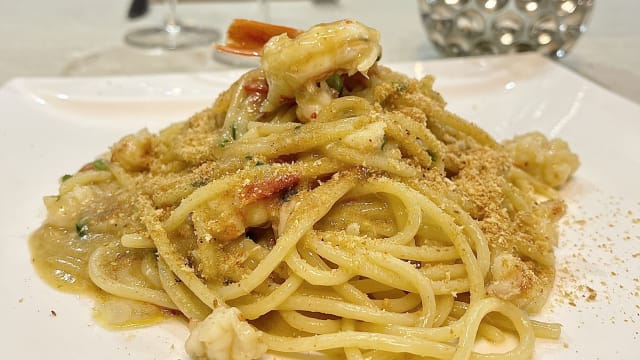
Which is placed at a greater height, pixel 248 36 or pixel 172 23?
pixel 248 36

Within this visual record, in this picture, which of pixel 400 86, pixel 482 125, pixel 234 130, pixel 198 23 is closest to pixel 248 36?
pixel 234 130

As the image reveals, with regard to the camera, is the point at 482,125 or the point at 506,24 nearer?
the point at 482,125

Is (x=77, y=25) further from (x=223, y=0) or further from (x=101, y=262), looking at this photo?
(x=101, y=262)

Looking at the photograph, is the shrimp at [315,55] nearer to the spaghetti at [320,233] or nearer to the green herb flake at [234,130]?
the spaghetti at [320,233]

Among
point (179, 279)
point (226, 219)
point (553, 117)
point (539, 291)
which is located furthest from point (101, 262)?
point (553, 117)

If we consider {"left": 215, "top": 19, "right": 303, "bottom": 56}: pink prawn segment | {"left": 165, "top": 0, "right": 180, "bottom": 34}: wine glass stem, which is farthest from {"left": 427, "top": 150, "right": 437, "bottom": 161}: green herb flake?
{"left": 165, "top": 0, "right": 180, "bottom": 34}: wine glass stem

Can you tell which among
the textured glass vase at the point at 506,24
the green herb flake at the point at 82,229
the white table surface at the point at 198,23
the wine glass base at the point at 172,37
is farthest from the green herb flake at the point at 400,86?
the wine glass base at the point at 172,37

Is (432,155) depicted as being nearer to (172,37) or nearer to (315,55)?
(315,55)
